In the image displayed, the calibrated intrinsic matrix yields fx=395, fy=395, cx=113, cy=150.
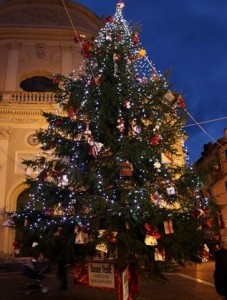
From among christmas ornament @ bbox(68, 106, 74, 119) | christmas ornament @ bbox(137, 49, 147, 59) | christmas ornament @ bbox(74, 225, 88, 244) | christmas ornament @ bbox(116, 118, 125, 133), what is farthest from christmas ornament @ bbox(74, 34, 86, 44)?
christmas ornament @ bbox(74, 225, 88, 244)

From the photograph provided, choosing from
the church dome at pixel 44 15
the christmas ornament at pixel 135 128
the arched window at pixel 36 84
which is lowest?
the christmas ornament at pixel 135 128

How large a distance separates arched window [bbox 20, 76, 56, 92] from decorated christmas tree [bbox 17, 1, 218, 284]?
15.4 meters

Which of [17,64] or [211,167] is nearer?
[211,167]

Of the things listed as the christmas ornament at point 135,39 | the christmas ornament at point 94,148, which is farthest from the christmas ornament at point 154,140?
the christmas ornament at point 135,39

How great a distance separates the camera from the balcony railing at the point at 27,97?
23047 mm

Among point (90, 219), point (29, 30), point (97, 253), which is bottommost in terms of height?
point (97, 253)

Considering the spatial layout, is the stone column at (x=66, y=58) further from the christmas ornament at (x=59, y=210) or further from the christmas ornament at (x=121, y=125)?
the christmas ornament at (x=59, y=210)

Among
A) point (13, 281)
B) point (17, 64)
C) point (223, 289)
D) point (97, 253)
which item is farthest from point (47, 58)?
point (223, 289)

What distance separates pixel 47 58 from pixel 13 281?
16.0 meters

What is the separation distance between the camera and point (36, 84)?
25.7m

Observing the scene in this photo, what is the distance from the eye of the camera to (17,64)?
84.0 feet

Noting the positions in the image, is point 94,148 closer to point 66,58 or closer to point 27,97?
Result: point 27,97

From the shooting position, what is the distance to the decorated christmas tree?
8.35 meters

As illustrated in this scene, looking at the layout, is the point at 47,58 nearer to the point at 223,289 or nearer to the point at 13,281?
the point at 13,281
